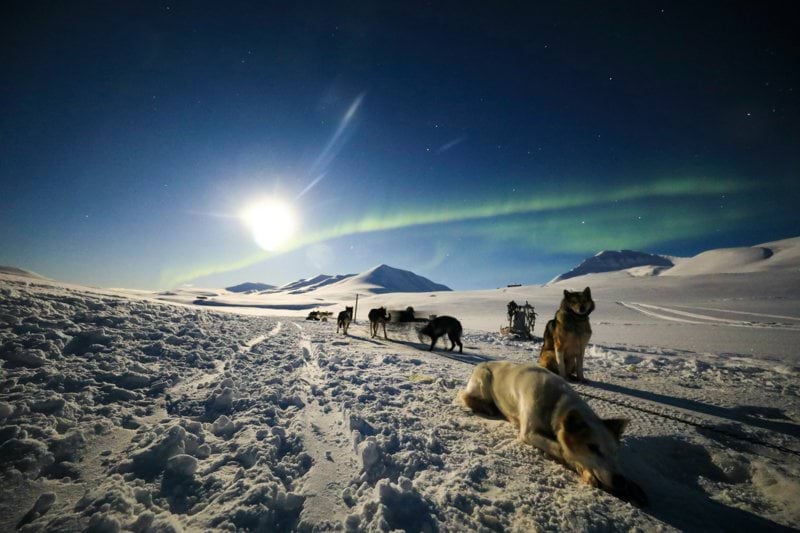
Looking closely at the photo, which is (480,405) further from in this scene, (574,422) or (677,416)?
(677,416)

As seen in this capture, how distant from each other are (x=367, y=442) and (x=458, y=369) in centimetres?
468

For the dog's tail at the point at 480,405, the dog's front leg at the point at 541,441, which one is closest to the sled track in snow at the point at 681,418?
the dog's tail at the point at 480,405

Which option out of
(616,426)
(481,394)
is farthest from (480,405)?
(616,426)

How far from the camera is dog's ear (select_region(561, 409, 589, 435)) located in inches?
115

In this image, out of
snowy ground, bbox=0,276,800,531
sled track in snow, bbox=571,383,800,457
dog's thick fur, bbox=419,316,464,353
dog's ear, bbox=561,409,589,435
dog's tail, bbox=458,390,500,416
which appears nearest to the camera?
snowy ground, bbox=0,276,800,531

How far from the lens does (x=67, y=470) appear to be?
113 inches

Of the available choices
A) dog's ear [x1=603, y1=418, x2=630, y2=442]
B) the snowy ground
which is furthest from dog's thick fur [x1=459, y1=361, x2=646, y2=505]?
the snowy ground

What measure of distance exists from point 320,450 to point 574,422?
2.79 metres

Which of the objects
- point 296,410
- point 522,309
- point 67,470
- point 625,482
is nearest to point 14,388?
point 67,470

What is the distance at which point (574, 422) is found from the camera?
2943 mm

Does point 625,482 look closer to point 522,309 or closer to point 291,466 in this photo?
→ point 291,466

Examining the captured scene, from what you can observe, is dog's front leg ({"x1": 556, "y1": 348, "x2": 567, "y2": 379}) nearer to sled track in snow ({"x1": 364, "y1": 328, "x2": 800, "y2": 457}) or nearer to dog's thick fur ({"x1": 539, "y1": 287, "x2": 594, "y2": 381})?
dog's thick fur ({"x1": 539, "y1": 287, "x2": 594, "y2": 381})

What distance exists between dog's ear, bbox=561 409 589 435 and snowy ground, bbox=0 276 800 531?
454mm

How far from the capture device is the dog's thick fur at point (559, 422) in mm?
2775
